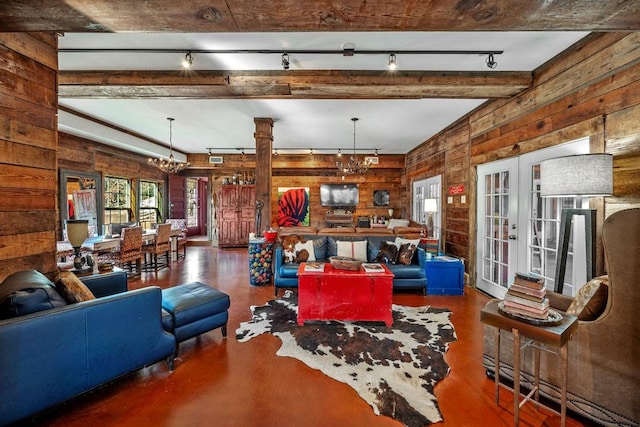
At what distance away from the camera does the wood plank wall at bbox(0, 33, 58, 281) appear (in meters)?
1.89

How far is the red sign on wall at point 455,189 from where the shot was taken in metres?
4.53

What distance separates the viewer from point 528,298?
155 cm

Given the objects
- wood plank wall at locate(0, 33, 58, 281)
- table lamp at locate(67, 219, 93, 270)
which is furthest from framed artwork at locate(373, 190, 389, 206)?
wood plank wall at locate(0, 33, 58, 281)

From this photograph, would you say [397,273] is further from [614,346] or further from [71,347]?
[71,347]

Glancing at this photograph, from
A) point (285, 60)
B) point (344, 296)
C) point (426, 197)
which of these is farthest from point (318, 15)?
point (426, 197)

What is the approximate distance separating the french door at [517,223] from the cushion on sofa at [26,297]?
4.26 m

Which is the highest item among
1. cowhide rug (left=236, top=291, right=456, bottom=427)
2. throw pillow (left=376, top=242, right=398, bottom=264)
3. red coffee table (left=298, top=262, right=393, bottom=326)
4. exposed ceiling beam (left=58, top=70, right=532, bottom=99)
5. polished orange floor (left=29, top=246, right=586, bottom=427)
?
exposed ceiling beam (left=58, top=70, right=532, bottom=99)

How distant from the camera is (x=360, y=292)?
2859 millimetres

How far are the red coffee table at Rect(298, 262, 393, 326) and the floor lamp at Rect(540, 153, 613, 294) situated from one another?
59.7 inches

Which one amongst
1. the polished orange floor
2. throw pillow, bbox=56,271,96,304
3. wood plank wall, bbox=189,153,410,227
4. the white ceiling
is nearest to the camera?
the polished orange floor

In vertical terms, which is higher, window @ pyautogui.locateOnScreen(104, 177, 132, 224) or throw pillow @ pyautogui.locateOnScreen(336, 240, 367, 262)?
window @ pyautogui.locateOnScreen(104, 177, 132, 224)

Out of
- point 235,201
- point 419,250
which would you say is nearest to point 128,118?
point 235,201

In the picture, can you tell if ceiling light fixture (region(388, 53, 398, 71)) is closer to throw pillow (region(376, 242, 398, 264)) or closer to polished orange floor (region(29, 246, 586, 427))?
throw pillow (region(376, 242, 398, 264))

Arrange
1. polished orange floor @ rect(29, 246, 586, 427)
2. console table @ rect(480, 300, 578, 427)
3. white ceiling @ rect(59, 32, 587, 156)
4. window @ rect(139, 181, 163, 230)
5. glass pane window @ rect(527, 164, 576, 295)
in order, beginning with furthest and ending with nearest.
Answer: window @ rect(139, 181, 163, 230) < glass pane window @ rect(527, 164, 576, 295) < white ceiling @ rect(59, 32, 587, 156) < polished orange floor @ rect(29, 246, 586, 427) < console table @ rect(480, 300, 578, 427)
